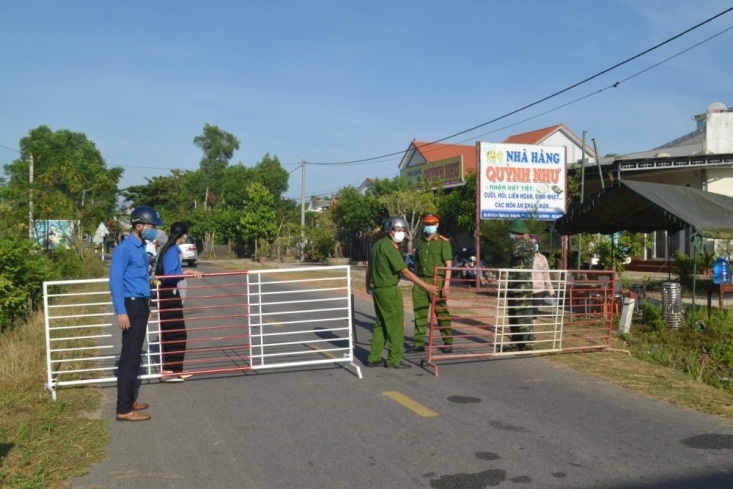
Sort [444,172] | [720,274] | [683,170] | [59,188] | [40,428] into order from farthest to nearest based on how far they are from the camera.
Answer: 1. [444,172]
2. [59,188]
3. [683,170]
4. [720,274]
5. [40,428]

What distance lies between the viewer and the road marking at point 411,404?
6.43 metres

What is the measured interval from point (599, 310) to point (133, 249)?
1000 centimetres

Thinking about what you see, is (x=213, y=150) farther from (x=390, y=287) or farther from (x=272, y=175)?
(x=390, y=287)

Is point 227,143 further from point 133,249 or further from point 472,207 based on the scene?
point 133,249

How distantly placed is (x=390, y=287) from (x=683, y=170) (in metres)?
17.0

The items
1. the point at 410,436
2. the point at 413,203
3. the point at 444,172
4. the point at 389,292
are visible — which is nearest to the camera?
the point at 410,436

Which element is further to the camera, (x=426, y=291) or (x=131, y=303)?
(x=426, y=291)

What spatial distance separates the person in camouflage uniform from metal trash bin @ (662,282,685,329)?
2.86 m

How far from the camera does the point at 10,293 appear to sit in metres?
11.1

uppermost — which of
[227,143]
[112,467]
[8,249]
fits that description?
[227,143]

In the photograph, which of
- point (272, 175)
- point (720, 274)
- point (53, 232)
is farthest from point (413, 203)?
point (272, 175)

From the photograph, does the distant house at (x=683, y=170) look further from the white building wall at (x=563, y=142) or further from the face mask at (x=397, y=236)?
the white building wall at (x=563, y=142)

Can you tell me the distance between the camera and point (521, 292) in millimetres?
9594

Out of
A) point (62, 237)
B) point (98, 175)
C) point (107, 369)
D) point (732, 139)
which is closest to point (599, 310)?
point (107, 369)
